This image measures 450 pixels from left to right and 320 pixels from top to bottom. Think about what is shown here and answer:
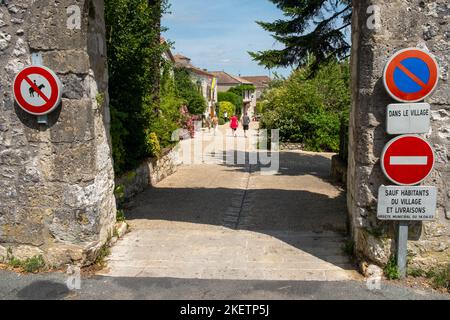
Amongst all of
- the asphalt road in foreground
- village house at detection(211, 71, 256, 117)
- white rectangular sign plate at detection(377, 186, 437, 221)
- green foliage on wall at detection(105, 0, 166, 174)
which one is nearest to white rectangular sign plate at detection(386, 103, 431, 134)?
white rectangular sign plate at detection(377, 186, 437, 221)

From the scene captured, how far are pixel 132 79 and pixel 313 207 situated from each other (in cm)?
388

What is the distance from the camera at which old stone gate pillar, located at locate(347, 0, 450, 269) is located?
374 cm

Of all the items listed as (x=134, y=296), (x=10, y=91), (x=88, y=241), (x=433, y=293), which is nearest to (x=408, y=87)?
(x=433, y=293)

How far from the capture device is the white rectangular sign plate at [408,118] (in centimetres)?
367

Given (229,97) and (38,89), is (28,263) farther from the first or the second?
(229,97)

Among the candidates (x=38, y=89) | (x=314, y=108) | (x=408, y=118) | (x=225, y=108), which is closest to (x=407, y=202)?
(x=408, y=118)

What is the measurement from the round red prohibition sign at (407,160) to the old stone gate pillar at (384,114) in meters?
0.14

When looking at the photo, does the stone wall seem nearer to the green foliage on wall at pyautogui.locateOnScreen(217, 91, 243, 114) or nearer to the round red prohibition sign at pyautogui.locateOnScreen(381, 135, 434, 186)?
the round red prohibition sign at pyautogui.locateOnScreen(381, 135, 434, 186)

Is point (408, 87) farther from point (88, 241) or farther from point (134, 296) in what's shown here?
point (88, 241)

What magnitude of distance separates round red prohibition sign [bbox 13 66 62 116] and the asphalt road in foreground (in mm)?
1739

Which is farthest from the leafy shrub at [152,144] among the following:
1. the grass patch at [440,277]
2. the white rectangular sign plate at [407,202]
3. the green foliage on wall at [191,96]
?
the green foliage on wall at [191,96]

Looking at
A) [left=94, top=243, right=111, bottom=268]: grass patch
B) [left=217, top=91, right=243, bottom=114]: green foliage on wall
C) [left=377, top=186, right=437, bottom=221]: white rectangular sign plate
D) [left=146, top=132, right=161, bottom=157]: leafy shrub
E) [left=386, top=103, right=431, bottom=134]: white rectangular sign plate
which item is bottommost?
[left=94, top=243, right=111, bottom=268]: grass patch

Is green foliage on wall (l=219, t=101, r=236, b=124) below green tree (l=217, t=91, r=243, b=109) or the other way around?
below
